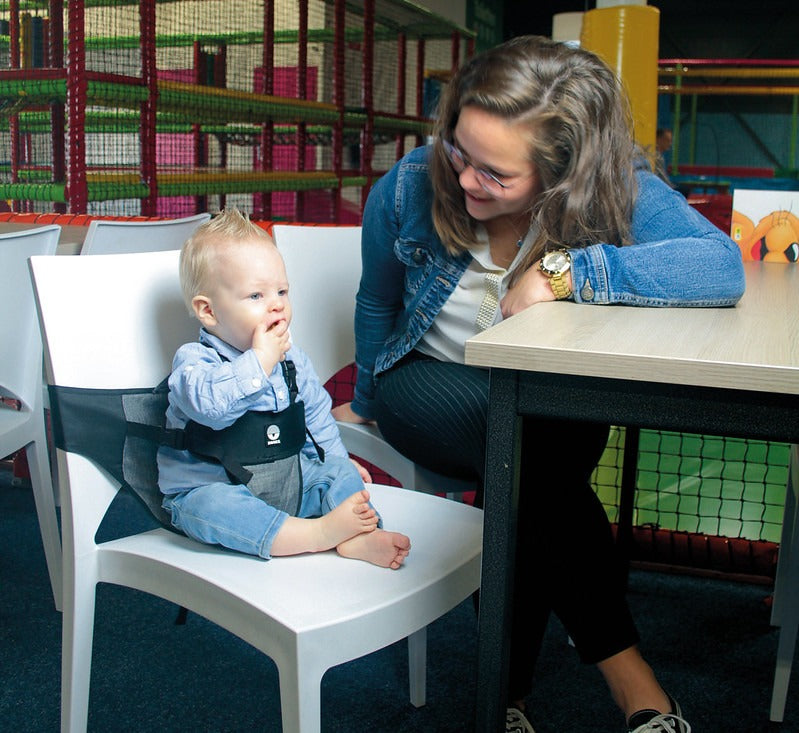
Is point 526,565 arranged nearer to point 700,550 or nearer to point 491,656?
point 491,656

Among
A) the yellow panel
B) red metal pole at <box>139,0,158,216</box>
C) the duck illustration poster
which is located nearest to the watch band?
the duck illustration poster

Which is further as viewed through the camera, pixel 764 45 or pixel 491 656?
pixel 764 45

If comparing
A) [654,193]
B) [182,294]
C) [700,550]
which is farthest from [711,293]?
[700,550]

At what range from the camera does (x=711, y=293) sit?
1.20 metres

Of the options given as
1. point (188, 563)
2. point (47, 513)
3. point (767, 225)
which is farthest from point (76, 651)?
point (767, 225)

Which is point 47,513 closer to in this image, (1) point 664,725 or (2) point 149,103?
(1) point 664,725

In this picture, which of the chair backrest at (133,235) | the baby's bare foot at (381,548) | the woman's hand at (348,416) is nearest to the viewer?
the baby's bare foot at (381,548)

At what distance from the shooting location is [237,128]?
621 centimetres

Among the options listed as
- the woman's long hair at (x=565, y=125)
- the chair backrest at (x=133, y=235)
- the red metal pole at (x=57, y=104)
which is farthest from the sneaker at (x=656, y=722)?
the red metal pole at (x=57, y=104)

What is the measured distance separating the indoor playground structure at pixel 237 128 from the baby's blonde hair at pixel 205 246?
46cm

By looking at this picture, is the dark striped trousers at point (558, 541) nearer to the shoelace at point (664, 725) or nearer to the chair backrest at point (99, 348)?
the shoelace at point (664, 725)

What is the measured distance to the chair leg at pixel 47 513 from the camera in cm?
191

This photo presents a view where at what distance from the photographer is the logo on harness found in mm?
1288

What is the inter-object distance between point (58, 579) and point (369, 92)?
465 cm
